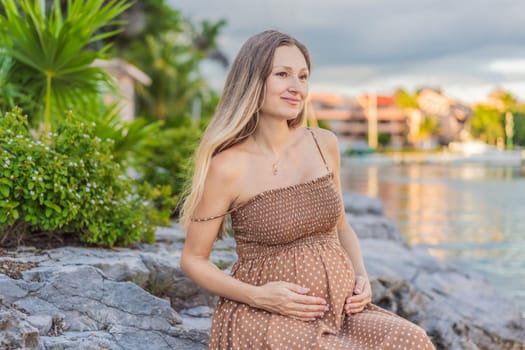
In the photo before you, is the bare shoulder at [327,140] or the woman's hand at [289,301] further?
the bare shoulder at [327,140]

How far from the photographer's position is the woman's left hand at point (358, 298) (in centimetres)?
260

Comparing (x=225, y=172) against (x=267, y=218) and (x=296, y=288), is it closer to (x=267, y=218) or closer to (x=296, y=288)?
(x=267, y=218)

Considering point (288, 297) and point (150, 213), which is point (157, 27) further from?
point (288, 297)

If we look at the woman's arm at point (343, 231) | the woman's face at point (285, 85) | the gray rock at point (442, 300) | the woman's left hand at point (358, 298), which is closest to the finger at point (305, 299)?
the woman's left hand at point (358, 298)

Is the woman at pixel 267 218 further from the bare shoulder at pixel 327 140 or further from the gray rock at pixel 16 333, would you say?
the gray rock at pixel 16 333

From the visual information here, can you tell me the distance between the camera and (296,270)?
2600 millimetres

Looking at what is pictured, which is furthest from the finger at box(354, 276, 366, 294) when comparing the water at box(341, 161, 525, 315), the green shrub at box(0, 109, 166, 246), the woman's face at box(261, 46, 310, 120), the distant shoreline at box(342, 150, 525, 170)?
the distant shoreline at box(342, 150, 525, 170)

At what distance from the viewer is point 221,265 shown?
466 centimetres

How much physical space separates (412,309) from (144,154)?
2475 mm

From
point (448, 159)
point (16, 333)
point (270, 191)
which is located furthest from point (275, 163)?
point (448, 159)

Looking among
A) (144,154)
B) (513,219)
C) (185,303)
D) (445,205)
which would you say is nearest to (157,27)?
(445,205)

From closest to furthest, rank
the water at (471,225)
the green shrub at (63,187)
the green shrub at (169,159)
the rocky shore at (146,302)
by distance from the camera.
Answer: the rocky shore at (146,302)
the green shrub at (63,187)
the green shrub at (169,159)
the water at (471,225)

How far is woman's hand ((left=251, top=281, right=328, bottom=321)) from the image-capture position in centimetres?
251

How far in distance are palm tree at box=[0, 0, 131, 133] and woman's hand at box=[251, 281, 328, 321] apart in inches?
115
